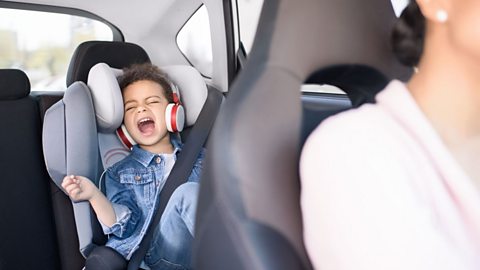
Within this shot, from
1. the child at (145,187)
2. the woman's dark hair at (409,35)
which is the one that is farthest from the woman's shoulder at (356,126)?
the child at (145,187)

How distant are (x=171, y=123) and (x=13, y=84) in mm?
524

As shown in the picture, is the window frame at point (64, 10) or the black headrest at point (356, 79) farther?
the window frame at point (64, 10)

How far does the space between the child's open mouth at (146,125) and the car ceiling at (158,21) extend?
61 cm

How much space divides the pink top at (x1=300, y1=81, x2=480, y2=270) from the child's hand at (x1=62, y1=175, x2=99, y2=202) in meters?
1.08

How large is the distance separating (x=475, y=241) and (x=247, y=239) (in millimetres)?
252

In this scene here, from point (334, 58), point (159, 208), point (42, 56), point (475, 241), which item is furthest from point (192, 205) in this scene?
point (42, 56)

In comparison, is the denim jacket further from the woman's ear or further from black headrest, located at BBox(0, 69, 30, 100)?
the woman's ear

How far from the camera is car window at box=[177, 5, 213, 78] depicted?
8.22 ft

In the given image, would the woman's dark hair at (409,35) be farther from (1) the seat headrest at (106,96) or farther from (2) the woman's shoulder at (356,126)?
(1) the seat headrest at (106,96)

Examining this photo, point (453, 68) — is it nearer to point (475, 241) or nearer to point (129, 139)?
point (475, 241)

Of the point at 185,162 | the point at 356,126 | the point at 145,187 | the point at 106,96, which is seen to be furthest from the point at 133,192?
the point at 356,126

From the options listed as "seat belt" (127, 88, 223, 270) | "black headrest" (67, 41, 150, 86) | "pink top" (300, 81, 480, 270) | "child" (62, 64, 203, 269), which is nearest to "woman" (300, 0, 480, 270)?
"pink top" (300, 81, 480, 270)

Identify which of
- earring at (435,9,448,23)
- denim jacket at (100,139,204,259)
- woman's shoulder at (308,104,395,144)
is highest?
earring at (435,9,448,23)

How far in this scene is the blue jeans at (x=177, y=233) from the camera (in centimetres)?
156
